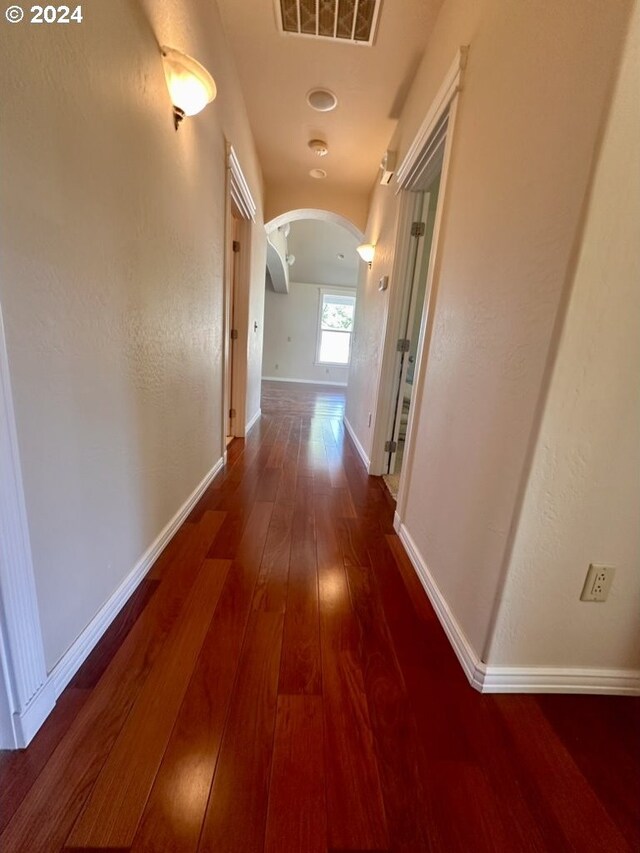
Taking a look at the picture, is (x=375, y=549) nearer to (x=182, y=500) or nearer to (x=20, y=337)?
(x=182, y=500)

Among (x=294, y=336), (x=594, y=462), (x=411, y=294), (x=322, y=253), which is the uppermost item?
(x=322, y=253)

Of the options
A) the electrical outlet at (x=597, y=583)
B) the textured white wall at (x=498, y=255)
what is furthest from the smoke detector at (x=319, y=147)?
the electrical outlet at (x=597, y=583)

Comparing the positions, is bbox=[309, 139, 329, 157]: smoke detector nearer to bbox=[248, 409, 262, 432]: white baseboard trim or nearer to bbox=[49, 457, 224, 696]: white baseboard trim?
bbox=[248, 409, 262, 432]: white baseboard trim

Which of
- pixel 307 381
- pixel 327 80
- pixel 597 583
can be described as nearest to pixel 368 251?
pixel 327 80

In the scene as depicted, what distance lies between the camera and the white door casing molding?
2.25 ft

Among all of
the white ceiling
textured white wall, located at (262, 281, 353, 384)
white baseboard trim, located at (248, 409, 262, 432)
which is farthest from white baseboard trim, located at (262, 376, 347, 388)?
white baseboard trim, located at (248, 409, 262, 432)

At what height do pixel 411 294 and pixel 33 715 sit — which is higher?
pixel 411 294

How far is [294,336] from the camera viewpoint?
9016mm

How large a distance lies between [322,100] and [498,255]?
7.70ft

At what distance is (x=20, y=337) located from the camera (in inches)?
29.2

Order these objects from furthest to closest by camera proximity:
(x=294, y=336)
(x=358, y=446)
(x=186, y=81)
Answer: (x=294, y=336) → (x=358, y=446) → (x=186, y=81)

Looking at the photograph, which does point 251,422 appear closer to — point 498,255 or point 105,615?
point 105,615

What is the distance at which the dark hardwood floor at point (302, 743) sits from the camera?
69 cm

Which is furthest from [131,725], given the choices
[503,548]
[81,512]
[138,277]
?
[138,277]
